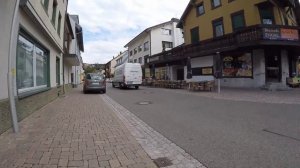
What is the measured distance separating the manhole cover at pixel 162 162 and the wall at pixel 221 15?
58.7 feet

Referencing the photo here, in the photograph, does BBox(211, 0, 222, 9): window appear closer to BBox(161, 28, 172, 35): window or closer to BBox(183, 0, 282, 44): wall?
BBox(183, 0, 282, 44): wall

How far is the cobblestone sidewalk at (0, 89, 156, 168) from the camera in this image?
13.6 ft

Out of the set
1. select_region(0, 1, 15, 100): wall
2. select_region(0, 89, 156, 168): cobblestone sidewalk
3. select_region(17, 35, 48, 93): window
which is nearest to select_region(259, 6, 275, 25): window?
select_region(17, 35, 48, 93): window

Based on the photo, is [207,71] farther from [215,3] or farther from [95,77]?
[95,77]

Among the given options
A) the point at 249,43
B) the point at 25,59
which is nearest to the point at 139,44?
the point at 249,43

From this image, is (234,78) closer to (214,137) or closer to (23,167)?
(214,137)

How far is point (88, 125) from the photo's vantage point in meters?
7.08

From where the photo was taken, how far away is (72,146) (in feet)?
16.5

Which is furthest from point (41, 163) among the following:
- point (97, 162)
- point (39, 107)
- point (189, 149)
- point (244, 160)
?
point (39, 107)

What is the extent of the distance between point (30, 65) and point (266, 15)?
17231 mm

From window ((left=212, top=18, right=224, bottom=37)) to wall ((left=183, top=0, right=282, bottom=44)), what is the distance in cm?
37

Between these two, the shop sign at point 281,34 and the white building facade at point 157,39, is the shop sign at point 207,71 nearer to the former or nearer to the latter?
the shop sign at point 281,34

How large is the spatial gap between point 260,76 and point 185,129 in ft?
44.9

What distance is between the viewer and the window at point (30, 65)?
8.14 metres
